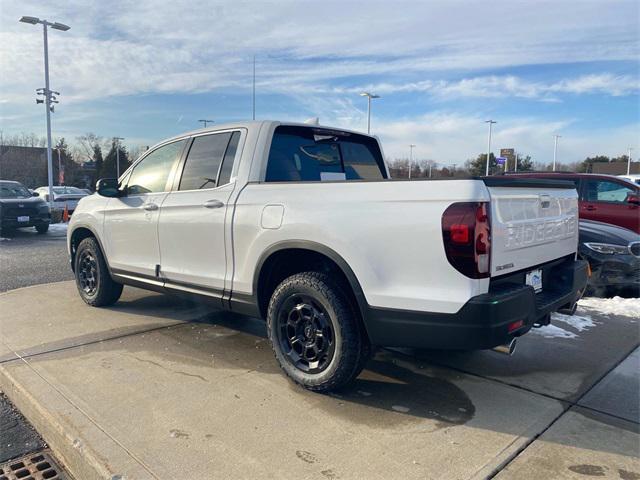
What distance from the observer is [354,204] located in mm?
3025

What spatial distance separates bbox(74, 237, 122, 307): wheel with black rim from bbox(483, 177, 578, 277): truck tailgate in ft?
13.6

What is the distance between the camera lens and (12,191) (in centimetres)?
1451

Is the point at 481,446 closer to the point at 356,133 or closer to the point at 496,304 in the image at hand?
the point at 496,304

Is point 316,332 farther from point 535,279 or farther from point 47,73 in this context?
point 47,73

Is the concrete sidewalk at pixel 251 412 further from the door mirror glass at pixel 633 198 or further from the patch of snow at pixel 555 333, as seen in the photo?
the door mirror glass at pixel 633 198

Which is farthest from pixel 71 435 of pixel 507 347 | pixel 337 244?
pixel 507 347

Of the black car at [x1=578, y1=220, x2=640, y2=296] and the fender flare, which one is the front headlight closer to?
the black car at [x1=578, y1=220, x2=640, y2=296]

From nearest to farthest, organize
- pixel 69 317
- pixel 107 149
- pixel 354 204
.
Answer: pixel 354 204 → pixel 69 317 → pixel 107 149

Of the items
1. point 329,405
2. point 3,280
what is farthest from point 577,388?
point 3,280

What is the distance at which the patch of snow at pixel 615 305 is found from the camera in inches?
214

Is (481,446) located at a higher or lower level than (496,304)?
lower

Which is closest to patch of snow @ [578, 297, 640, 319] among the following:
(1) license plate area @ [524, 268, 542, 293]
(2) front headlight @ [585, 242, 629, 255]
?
(2) front headlight @ [585, 242, 629, 255]

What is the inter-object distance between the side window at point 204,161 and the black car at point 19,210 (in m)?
11.5

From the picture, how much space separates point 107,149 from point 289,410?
71.6 m
